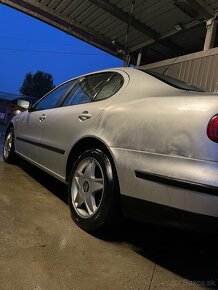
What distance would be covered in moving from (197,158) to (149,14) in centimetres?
793

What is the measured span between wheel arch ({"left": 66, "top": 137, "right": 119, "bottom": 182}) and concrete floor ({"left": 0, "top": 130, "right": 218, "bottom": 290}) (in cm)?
49

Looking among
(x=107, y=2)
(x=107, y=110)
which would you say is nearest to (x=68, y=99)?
(x=107, y=110)

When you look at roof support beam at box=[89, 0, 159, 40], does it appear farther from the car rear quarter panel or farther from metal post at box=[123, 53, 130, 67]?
the car rear quarter panel

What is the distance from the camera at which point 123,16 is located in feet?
31.5

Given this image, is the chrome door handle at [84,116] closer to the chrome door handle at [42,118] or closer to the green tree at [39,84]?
the chrome door handle at [42,118]

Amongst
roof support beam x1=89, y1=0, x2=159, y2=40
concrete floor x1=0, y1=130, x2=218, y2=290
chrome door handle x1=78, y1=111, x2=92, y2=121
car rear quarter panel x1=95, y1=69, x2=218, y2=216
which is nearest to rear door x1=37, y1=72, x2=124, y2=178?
chrome door handle x1=78, y1=111, x2=92, y2=121

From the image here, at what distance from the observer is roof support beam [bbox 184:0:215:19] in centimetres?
793

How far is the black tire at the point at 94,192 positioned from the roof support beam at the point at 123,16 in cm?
683

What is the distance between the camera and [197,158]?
2346mm

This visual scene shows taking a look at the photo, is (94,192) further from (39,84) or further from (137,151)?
(39,84)

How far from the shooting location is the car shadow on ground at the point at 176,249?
8.61ft

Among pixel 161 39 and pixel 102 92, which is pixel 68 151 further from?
pixel 161 39

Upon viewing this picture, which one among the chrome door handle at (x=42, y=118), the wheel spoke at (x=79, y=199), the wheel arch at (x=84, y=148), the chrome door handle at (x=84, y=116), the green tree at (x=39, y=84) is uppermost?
the green tree at (x=39, y=84)

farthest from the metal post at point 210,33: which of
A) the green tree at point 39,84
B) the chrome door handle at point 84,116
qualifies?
the green tree at point 39,84
